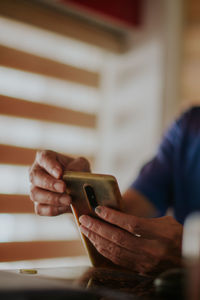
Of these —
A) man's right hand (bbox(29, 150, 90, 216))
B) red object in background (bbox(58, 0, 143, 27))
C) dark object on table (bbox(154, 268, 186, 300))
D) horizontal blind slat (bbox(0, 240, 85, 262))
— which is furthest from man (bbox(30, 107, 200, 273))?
red object in background (bbox(58, 0, 143, 27))

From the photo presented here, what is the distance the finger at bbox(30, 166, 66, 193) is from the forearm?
46 centimetres

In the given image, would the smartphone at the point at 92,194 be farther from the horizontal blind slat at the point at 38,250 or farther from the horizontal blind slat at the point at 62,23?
the horizontal blind slat at the point at 62,23

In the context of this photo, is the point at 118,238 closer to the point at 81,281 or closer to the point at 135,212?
the point at 81,281

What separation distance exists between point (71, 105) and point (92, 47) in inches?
16.3

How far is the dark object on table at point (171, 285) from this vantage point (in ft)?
2.08

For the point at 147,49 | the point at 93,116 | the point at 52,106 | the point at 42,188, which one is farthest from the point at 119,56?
the point at 42,188

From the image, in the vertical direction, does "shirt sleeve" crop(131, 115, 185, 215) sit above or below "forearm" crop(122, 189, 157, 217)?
above

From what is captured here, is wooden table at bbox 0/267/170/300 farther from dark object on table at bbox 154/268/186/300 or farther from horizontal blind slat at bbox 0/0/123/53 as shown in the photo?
horizontal blind slat at bbox 0/0/123/53

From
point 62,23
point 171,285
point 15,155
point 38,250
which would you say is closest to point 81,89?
point 62,23

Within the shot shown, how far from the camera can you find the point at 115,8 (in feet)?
8.13

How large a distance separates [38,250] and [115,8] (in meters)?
1.58

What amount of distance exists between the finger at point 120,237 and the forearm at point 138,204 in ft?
1.73

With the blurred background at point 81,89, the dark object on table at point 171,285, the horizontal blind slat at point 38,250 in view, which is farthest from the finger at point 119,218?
the blurred background at point 81,89

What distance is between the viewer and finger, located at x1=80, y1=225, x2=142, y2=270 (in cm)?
93
